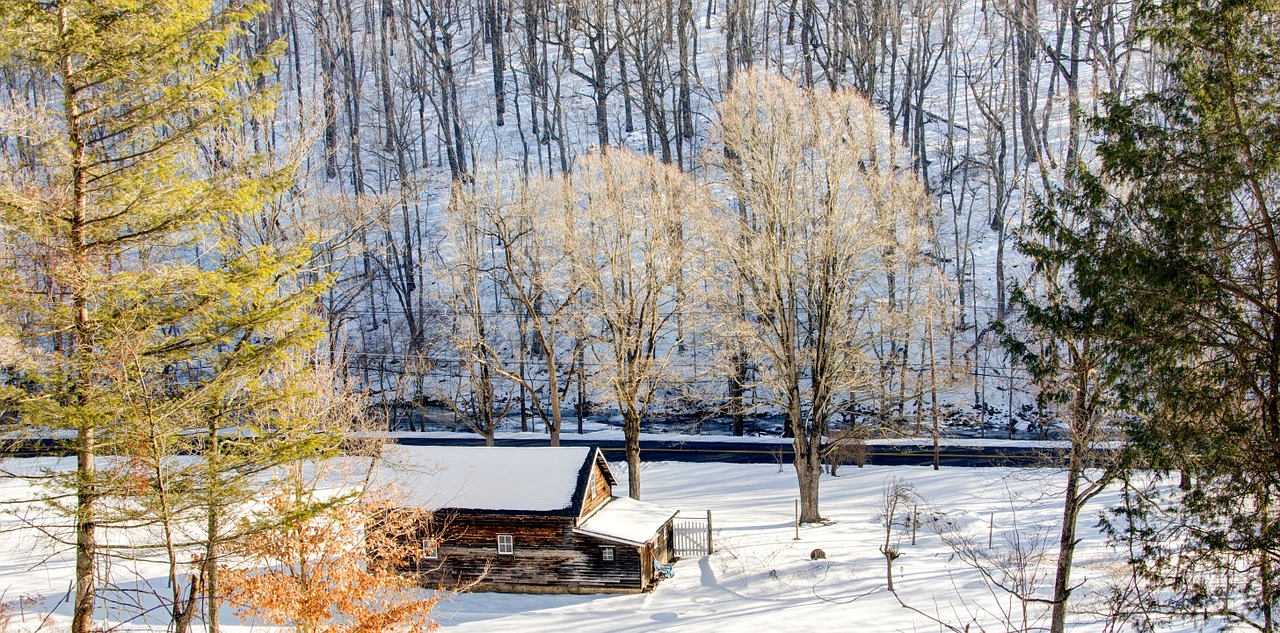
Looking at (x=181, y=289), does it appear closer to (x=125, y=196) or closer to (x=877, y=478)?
(x=125, y=196)

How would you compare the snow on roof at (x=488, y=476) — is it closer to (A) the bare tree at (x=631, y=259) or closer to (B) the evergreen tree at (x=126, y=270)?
(A) the bare tree at (x=631, y=259)

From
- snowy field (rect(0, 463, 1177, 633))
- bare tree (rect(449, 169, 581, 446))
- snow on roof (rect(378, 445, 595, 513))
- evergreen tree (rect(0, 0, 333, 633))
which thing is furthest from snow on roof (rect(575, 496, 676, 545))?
evergreen tree (rect(0, 0, 333, 633))

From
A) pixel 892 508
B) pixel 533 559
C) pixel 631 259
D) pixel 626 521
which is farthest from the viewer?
pixel 631 259

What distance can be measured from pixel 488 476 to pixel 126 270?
47.7ft

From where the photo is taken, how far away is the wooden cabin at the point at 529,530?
21969 millimetres

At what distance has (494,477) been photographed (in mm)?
23359

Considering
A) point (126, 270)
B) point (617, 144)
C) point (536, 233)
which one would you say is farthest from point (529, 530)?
point (617, 144)

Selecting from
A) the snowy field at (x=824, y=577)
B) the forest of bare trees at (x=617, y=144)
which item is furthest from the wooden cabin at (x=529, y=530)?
the forest of bare trees at (x=617, y=144)

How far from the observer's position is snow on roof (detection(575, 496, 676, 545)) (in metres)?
21.6

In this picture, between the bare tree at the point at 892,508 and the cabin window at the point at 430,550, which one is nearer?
the bare tree at the point at 892,508

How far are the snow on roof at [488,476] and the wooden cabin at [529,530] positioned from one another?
1.1 inches

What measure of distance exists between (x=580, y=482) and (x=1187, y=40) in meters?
16.9

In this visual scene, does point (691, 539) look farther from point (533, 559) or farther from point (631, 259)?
point (631, 259)

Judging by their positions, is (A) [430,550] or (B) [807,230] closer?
(A) [430,550]
